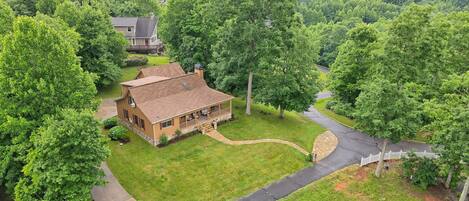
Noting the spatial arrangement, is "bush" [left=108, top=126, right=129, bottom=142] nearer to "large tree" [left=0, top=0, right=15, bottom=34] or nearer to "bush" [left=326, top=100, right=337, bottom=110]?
"large tree" [left=0, top=0, right=15, bottom=34]

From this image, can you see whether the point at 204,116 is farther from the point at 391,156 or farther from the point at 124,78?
the point at 124,78

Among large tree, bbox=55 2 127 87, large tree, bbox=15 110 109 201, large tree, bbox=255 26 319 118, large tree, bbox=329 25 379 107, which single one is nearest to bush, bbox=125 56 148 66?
large tree, bbox=55 2 127 87

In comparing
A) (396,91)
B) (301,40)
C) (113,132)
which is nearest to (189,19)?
(301,40)

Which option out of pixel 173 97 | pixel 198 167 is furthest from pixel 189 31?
pixel 198 167

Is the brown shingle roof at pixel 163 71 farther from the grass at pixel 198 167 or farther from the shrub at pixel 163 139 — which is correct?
the shrub at pixel 163 139

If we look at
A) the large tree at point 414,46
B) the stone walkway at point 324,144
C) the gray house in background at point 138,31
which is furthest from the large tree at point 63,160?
the gray house in background at point 138,31

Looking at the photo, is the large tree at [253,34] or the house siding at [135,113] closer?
the house siding at [135,113]
